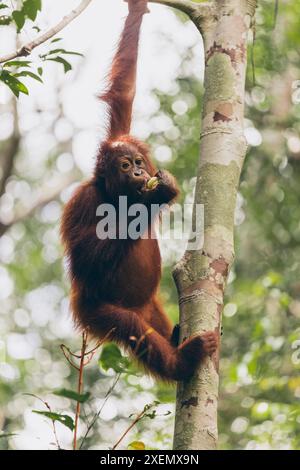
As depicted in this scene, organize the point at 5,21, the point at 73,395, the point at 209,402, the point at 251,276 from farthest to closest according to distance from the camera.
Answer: the point at 251,276
the point at 5,21
the point at 209,402
the point at 73,395

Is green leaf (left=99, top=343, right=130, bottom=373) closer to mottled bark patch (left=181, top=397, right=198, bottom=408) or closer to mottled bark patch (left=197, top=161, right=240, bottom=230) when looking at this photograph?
mottled bark patch (left=181, top=397, right=198, bottom=408)

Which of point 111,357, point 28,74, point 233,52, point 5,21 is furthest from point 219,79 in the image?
point 111,357

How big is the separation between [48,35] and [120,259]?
6.16ft

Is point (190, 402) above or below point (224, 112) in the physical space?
below

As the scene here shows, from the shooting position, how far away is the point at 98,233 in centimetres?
505

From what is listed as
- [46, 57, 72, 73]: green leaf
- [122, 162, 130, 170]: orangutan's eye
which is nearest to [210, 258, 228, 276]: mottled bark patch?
[46, 57, 72, 73]: green leaf

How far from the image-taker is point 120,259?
4.97 m

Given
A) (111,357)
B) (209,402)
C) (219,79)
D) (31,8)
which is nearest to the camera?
(111,357)

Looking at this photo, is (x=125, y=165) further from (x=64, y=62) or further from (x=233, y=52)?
(x=64, y=62)

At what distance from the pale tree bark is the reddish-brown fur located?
99cm

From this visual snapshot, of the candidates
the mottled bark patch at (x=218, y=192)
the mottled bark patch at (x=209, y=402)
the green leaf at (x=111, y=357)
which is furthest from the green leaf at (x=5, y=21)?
the mottled bark patch at (x=209, y=402)

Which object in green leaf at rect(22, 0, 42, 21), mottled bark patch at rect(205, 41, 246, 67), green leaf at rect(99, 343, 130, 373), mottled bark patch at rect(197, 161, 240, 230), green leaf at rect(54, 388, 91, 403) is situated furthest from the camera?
mottled bark patch at rect(205, 41, 246, 67)

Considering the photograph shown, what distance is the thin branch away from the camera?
3.41 m

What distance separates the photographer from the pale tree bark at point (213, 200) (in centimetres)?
327
